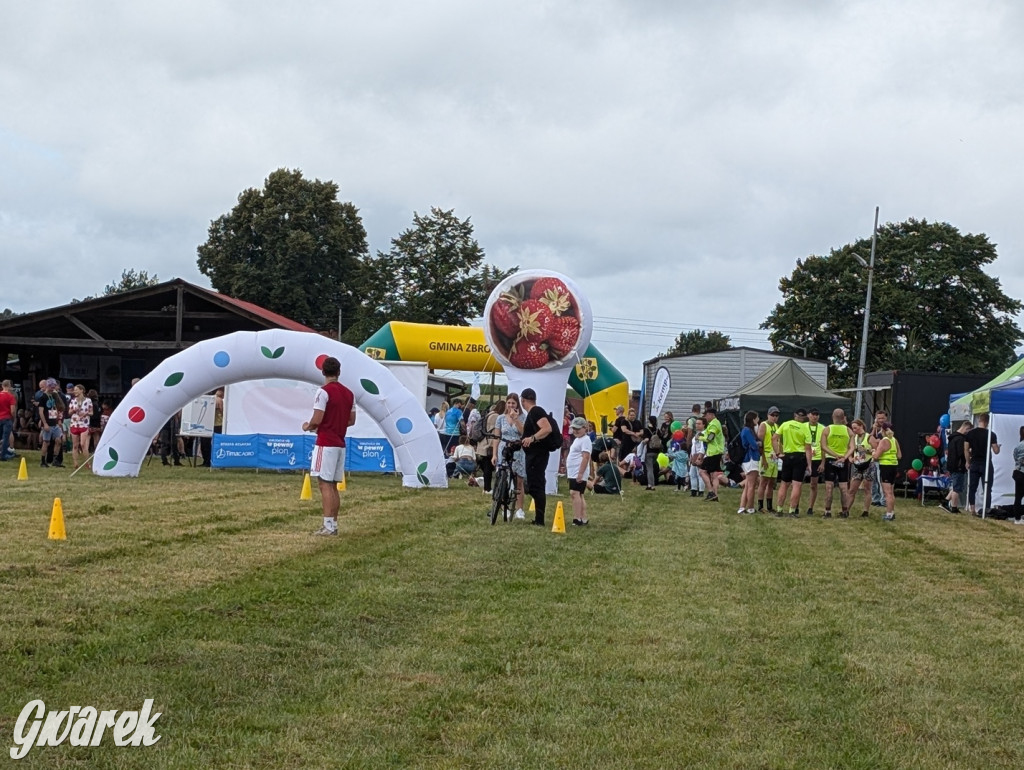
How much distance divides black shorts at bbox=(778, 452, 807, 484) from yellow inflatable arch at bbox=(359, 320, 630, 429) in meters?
12.3

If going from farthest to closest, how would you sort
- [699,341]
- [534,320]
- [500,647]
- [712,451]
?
[699,341] < [534,320] < [712,451] < [500,647]

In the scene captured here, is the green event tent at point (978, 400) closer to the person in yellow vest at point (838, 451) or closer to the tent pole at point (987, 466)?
the tent pole at point (987, 466)

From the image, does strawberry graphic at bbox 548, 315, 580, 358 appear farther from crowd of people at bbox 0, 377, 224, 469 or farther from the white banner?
the white banner

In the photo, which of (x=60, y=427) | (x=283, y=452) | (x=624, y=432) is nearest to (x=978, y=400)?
(x=624, y=432)

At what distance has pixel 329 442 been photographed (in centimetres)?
1238

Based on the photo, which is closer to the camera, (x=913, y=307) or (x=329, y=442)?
(x=329, y=442)

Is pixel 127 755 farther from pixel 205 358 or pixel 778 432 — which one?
pixel 205 358

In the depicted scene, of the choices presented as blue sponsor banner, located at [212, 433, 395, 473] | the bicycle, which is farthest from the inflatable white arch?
the bicycle

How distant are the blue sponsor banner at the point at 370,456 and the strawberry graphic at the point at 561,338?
3972mm

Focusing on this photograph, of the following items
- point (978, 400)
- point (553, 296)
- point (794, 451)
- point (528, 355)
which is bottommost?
point (794, 451)

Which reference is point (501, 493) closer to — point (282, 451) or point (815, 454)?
point (815, 454)

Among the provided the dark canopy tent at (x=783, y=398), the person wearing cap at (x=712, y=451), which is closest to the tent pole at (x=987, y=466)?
the person wearing cap at (x=712, y=451)

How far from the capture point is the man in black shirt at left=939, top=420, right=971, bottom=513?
845 inches

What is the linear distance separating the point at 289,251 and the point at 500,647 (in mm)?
57719
